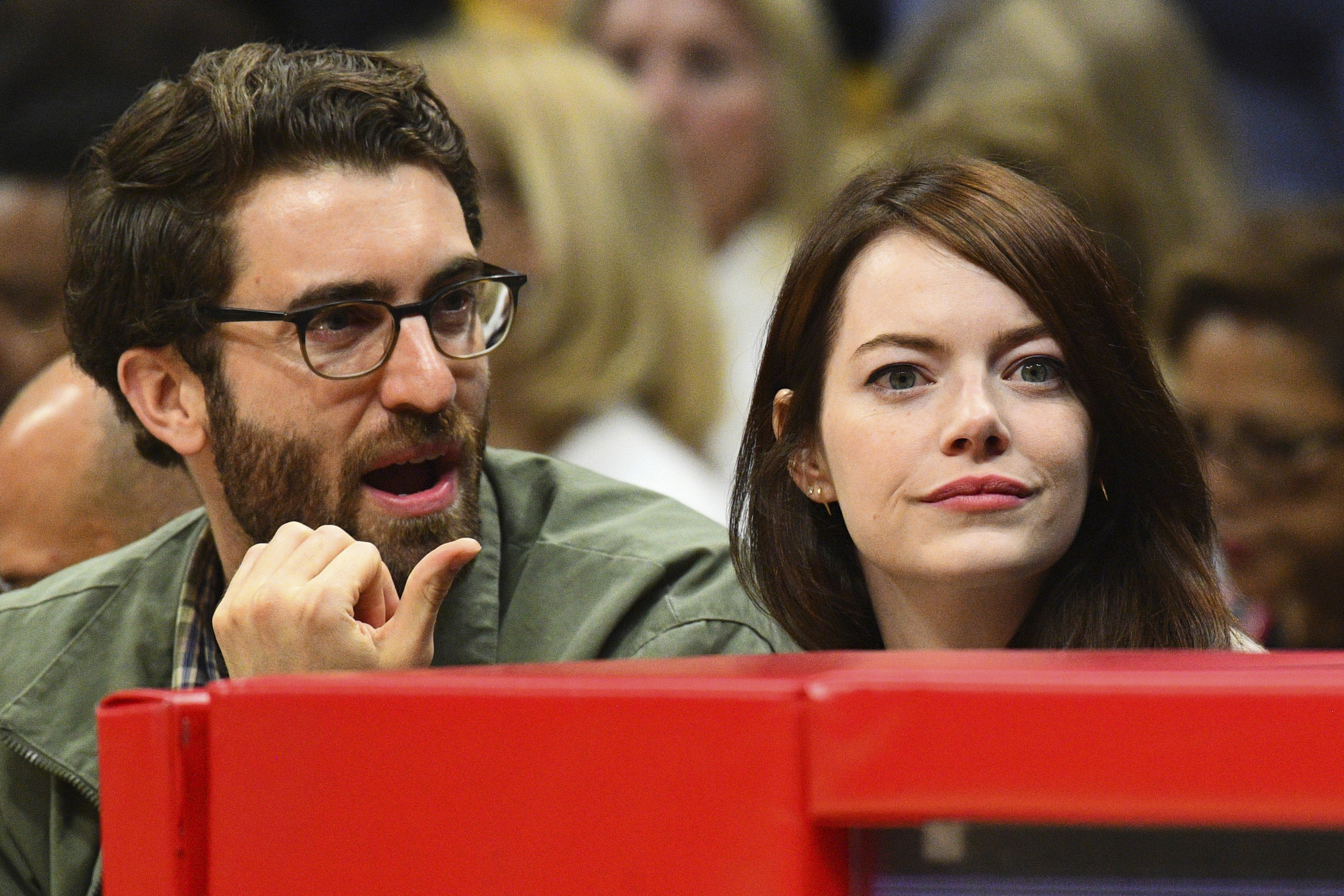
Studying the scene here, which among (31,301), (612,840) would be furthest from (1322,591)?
(31,301)

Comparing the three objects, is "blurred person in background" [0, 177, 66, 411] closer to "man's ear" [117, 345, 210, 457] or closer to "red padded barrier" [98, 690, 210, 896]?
"man's ear" [117, 345, 210, 457]

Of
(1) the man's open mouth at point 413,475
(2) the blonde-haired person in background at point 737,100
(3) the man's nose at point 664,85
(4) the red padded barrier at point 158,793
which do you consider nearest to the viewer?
(4) the red padded barrier at point 158,793

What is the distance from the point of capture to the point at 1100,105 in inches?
145

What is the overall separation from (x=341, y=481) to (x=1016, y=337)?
773 millimetres

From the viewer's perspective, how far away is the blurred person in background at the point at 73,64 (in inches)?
138

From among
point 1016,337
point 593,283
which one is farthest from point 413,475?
point 593,283

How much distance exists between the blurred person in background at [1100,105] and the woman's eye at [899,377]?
193cm

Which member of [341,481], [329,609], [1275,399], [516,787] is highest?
[1275,399]

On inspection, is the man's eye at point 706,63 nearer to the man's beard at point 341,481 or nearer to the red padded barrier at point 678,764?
the man's beard at point 341,481

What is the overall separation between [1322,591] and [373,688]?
7.30 feet

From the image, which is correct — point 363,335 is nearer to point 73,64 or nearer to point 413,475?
point 413,475

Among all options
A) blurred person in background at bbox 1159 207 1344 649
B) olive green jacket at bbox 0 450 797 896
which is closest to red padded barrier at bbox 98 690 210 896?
olive green jacket at bbox 0 450 797 896

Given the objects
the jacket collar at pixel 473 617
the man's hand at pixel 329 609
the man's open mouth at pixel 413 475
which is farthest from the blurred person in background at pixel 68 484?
the man's hand at pixel 329 609

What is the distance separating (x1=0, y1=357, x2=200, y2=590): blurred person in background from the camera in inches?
86.9
